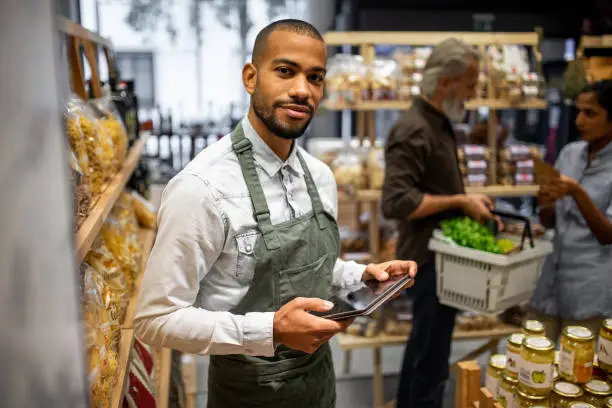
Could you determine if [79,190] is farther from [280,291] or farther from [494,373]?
[494,373]

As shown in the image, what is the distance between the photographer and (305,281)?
159 centimetres

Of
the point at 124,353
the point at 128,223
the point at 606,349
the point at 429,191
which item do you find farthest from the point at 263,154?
the point at 429,191

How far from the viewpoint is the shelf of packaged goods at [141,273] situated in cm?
190

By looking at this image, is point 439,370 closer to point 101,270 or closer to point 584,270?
point 584,270

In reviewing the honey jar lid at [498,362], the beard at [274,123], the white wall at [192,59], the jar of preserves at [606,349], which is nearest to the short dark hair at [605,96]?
the jar of preserves at [606,349]

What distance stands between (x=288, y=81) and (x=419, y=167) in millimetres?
1330

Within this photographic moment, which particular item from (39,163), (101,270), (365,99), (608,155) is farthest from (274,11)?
(39,163)

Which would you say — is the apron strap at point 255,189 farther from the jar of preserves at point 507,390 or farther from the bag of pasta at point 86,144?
the jar of preserves at point 507,390

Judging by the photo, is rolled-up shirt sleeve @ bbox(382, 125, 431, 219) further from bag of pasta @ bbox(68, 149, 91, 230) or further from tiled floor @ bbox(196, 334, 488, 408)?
bag of pasta @ bbox(68, 149, 91, 230)

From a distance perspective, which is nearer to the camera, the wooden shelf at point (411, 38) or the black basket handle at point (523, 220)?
the black basket handle at point (523, 220)

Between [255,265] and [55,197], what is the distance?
97 centimetres

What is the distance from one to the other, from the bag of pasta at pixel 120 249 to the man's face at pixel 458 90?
162 centimetres

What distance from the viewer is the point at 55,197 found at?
55 cm

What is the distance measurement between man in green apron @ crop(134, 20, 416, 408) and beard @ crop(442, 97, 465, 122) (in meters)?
1.28
